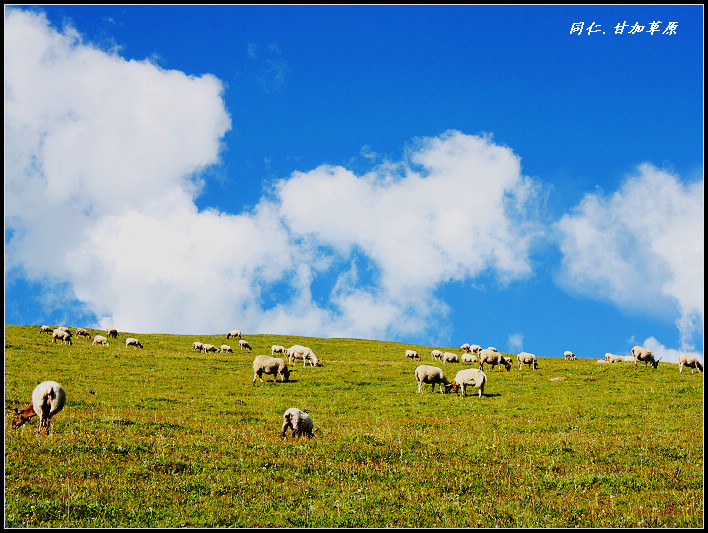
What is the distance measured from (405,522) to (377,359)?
159ft

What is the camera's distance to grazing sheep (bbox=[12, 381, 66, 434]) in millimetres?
16750

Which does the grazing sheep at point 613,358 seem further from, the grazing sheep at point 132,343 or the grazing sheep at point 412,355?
the grazing sheep at point 132,343

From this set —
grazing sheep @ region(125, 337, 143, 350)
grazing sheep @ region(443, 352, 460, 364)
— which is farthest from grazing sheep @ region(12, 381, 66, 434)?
grazing sheep @ region(443, 352, 460, 364)

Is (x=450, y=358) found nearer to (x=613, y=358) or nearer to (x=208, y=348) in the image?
(x=613, y=358)

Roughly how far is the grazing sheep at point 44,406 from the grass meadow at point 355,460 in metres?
0.45

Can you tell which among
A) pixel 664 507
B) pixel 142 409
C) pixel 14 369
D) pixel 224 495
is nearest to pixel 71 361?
pixel 14 369

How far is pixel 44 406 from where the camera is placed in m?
16.9

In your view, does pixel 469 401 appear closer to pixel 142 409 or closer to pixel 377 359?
pixel 142 409

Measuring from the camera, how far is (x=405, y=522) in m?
9.91

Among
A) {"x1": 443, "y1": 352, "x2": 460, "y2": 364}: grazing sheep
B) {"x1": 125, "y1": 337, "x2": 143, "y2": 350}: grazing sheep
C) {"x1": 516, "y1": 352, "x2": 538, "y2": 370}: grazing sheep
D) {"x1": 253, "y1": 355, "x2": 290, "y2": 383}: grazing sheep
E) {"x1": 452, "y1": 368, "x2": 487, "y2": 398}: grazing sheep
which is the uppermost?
{"x1": 125, "y1": 337, "x2": 143, "y2": 350}: grazing sheep

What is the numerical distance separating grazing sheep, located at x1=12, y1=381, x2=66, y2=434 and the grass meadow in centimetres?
45

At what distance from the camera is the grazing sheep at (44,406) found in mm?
16750

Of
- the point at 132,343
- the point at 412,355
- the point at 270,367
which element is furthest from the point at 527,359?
Answer: the point at 132,343

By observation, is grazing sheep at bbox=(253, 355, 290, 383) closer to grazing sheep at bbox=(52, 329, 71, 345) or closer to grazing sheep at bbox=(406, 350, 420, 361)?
grazing sheep at bbox=(406, 350, 420, 361)
